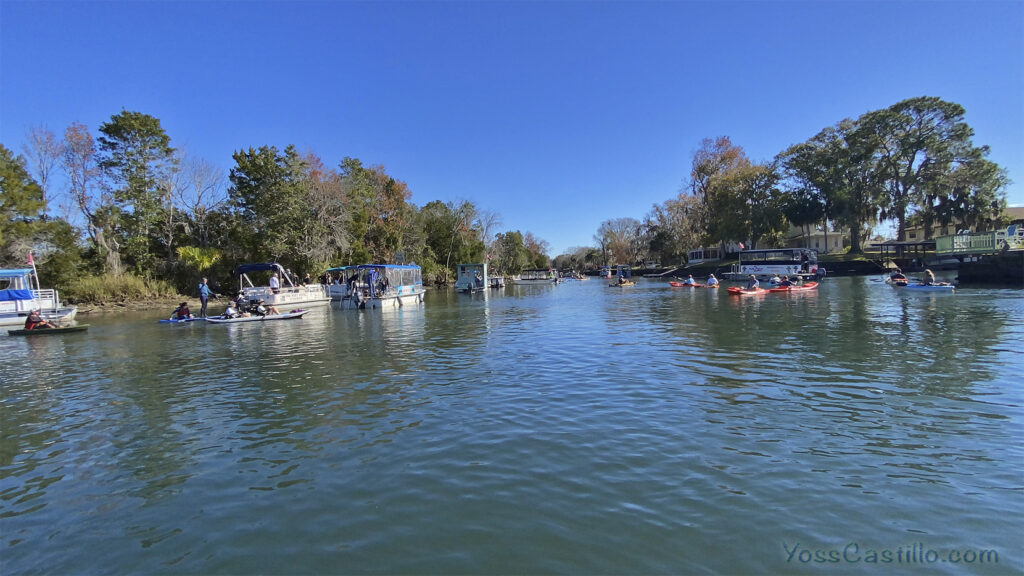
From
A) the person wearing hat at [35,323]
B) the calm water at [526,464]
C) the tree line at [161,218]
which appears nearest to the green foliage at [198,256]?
the tree line at [161,218]

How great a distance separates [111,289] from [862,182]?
276 feet

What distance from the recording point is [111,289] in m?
37.8

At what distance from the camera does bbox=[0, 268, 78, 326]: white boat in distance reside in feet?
82.0

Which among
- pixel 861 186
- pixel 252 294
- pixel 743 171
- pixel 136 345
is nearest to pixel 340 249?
pixel 252 294

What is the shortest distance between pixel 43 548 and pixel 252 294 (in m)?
28.2

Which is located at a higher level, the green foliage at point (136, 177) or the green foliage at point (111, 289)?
the green foliage at point (136, 177)

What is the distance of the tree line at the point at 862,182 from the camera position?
60.0m

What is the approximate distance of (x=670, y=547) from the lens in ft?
14.2

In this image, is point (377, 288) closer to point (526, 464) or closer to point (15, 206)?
point (15, 206)

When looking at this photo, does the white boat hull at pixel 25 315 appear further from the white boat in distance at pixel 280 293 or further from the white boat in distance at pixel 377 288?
the white boat in distance at pixel 377 288

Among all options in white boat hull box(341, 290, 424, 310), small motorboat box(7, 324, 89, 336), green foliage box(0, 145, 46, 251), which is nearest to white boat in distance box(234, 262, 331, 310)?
white boat hull box(341, 290, 424, 310)

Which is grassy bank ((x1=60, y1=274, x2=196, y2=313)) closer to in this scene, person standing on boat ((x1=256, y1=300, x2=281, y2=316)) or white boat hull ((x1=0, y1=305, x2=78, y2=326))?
white boat hull ((x1=0, y1=305, x2=78, y2=326))

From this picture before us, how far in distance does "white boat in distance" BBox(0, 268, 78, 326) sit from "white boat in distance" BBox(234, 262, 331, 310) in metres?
8.27

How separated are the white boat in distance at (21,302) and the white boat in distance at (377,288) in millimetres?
14338
